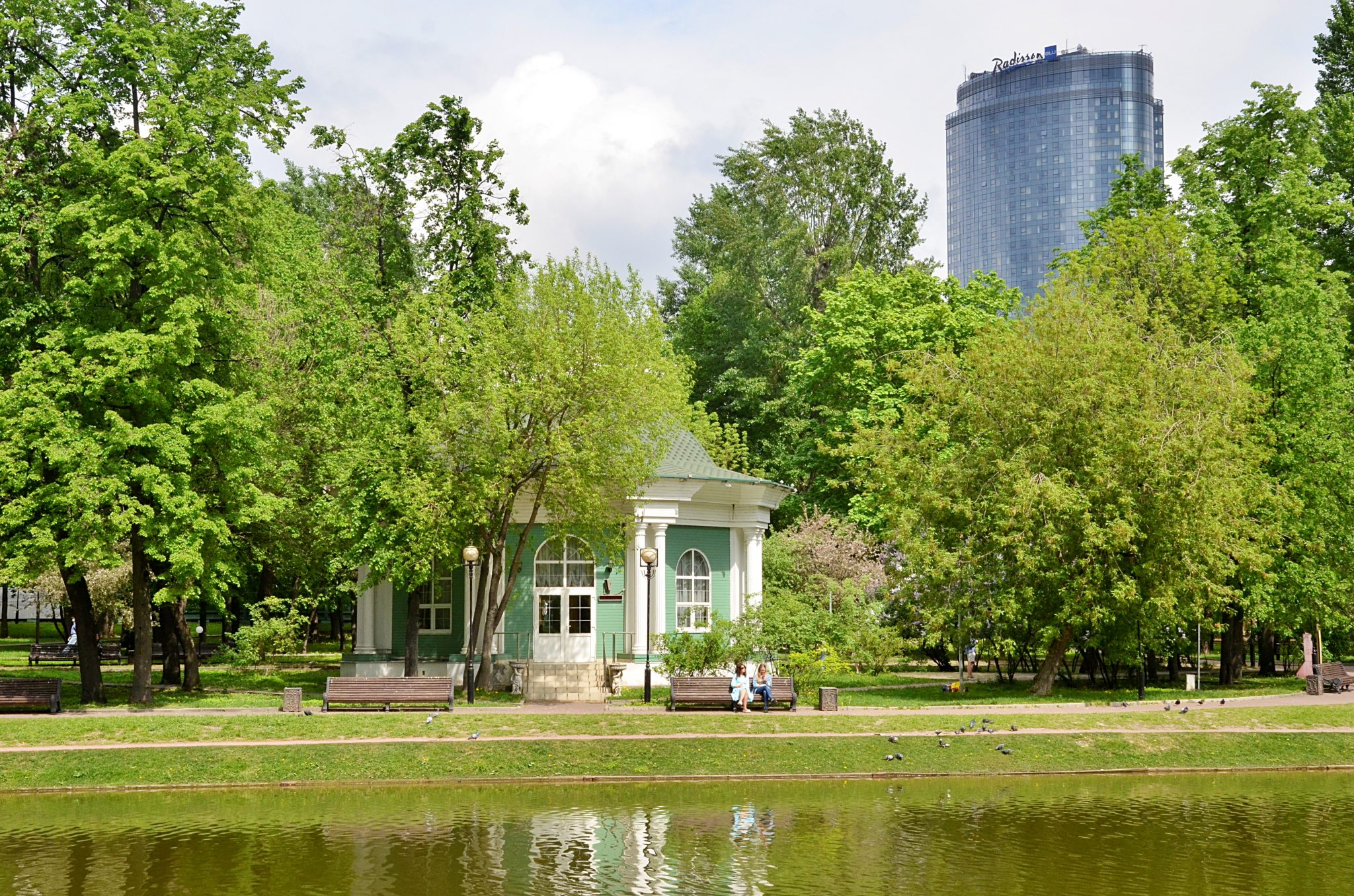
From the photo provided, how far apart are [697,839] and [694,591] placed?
63.5 ft

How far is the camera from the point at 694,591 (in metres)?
36.8

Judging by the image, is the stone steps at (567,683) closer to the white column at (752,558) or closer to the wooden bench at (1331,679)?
the white column at (752,558)

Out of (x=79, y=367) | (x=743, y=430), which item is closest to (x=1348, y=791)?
(x=79, y=367)

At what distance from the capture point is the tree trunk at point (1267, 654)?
39406mm

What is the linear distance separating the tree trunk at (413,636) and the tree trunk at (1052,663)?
16.4 meters

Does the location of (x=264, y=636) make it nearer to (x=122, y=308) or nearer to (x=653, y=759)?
(x=122, y=308)

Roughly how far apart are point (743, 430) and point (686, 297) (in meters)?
15.0

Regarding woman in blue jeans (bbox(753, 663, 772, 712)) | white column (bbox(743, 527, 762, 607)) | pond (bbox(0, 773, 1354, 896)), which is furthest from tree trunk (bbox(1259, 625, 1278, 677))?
woman in blue jeans (bbox(753, 663, 772, 712))

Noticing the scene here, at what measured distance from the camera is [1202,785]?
22.4m

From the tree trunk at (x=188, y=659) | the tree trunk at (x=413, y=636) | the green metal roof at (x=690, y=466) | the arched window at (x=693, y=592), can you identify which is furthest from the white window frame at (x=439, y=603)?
the green metal roof at (x=690, y=466)

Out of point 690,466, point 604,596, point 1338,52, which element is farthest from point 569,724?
point 1338,52

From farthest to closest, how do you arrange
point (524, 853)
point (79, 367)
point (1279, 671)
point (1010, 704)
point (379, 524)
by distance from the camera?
point (1279, 671) < point (379, 524) < point (1010, 704) < point (79, 367) < point (524, 853)

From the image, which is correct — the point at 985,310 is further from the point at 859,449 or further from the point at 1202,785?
the point at 1202,785

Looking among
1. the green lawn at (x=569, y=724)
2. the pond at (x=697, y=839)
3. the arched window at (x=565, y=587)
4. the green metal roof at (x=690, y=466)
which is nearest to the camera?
the pond at (x=697, y=839)
